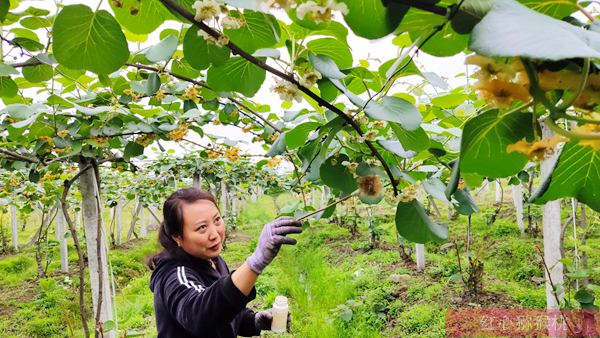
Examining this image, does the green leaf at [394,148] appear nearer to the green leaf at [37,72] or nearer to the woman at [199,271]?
the woman at [199,271]

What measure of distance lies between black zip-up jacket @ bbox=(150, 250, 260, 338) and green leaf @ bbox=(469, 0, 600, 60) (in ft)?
2.81

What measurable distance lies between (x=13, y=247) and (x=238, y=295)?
30.0ft

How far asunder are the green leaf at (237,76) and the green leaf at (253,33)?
0.18ft

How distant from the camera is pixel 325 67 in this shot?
1.65ft

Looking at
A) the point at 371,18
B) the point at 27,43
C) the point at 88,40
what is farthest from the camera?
the point at 27,43

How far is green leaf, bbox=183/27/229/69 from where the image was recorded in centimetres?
50

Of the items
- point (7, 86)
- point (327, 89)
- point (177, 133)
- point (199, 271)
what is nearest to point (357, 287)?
point (177, 133)

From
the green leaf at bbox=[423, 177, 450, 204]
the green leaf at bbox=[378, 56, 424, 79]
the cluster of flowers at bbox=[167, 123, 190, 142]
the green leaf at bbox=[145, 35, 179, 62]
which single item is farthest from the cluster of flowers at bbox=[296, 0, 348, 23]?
the cluster of flowers at bbox=[167, 123, 190, 142]

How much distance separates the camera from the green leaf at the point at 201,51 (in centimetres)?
50

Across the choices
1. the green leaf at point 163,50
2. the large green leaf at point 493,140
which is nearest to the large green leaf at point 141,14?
the green leaf at point 163,50

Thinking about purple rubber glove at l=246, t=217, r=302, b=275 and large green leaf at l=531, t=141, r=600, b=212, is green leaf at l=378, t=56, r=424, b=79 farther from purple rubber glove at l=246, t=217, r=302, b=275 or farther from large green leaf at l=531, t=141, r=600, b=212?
purple rubber glove at l=246, t=217, r=302, b=275

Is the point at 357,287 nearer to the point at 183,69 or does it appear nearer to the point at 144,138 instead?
the point at 144,138

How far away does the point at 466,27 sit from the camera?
283 millimetres

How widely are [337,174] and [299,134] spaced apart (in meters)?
0.11
